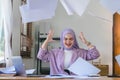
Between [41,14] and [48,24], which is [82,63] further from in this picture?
[48,24]

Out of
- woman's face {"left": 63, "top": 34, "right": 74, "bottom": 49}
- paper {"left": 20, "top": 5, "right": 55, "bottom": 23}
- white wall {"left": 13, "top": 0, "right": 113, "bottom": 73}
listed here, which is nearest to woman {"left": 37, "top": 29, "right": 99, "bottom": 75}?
woman's face {"left": 63, "top": 34, "right": 74, "bottom": 49}

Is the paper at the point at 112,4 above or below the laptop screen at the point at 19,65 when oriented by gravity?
above

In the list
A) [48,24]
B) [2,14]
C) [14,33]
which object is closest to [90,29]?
[48,24]

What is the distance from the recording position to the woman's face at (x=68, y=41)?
257 centimetres

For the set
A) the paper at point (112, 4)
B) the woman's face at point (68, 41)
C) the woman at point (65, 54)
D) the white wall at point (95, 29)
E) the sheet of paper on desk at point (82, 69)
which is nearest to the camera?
the paper at point (112, 4)

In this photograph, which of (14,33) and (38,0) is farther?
(14,33)

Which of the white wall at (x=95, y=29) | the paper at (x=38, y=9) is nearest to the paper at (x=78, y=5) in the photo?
the paper at (x=38, y=9)

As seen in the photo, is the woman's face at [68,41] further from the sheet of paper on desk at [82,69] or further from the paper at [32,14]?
the paper at [32,14]

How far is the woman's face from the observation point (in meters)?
2.57

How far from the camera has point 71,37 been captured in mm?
2650

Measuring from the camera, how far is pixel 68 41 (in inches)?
103

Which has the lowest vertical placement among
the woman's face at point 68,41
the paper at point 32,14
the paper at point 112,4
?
the woman's face at point 68,41

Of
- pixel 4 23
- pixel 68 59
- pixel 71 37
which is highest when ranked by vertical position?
pixel 4 23

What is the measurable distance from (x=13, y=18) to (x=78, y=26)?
2.48 metres
